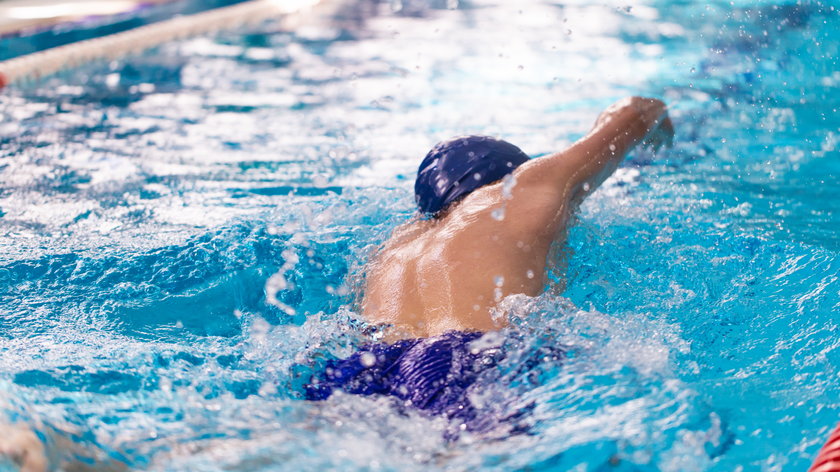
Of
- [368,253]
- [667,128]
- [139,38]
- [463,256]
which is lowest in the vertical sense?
[368,253]

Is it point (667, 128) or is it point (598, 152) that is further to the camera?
point (667, 128)

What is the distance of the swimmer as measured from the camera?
1.98 m

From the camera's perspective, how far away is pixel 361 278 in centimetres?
266

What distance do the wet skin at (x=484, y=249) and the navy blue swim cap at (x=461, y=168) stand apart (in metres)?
0.05

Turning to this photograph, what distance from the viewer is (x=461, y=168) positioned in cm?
262

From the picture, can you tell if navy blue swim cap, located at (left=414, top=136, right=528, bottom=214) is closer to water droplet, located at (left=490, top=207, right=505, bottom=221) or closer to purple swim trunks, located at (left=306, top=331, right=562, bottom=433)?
water droplet, located at (left=490, top=207, right=505, bottom=221)

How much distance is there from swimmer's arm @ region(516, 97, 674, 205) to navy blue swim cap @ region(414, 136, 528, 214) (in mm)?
151

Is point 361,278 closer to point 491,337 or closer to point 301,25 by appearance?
point 491,337

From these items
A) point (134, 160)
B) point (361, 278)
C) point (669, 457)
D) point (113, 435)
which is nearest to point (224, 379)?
point (113, 435)

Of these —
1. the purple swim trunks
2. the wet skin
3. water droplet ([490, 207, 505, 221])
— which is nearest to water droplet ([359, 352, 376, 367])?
the purple swim trunks

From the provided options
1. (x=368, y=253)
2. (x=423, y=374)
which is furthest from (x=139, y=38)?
(x=423, y=374)

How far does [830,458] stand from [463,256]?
3.50 ft

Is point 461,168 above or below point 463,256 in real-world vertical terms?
above

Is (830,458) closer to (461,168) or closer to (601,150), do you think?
(601,150)
